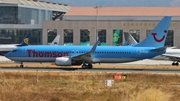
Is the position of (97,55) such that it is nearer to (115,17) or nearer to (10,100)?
(10,100)

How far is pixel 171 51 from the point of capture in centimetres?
8600

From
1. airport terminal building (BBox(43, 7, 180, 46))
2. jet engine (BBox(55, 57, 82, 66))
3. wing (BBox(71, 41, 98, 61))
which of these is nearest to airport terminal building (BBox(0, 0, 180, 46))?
airport terminal building (BBox(43, 7, 180, 46))

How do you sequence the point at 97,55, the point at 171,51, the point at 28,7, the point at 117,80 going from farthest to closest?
the point at 28,7
the point at 171,51
the point at 97,55
the point at 117,80

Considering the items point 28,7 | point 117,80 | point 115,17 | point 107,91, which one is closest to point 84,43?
point 115,17

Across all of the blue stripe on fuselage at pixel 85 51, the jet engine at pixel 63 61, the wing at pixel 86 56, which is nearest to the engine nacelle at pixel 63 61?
the jet engine at pixel 63 61

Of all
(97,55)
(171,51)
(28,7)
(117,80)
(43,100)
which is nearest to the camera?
(43,100)

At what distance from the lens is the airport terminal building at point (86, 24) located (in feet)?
394

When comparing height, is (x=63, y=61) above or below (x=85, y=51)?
below

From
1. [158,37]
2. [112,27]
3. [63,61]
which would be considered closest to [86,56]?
[63,61]

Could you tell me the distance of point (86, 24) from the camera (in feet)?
400

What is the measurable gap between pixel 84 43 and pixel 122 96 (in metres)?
88.2

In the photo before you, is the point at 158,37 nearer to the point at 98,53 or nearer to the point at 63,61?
the point at 98,53

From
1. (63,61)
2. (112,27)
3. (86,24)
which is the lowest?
(63,61)

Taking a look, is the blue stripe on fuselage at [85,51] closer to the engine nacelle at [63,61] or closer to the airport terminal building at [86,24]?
the engine nacelle at [63,61]
